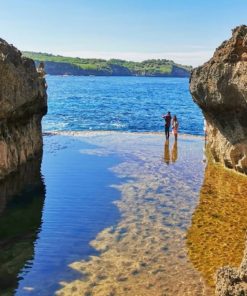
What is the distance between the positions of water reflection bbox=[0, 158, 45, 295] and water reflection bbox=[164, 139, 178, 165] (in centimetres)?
1064

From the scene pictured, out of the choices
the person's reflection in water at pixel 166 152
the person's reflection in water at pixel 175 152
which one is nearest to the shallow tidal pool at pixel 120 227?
the person's reflection in water at pixel 166 152

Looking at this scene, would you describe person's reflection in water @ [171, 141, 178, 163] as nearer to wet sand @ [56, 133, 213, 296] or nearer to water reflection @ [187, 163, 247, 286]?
wet sand @ [56, 133, 213, 296]

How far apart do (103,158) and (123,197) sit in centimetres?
1168

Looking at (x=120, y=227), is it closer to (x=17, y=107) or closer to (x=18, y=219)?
(x=18, y=219)

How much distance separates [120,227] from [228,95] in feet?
41.8

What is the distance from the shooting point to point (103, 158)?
37.6 metres

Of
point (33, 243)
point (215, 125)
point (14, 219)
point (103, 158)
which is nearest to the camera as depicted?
point (33, 243)

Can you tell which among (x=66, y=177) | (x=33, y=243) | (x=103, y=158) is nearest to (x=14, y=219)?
(x=33, y=243)

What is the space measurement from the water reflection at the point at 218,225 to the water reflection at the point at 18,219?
657 cm

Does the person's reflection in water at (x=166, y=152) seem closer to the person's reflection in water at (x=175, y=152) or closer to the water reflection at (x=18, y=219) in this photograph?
the person's reflection in water at (x=175, y=152)

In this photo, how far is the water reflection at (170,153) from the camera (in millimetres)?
37125

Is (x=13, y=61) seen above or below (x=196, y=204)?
above

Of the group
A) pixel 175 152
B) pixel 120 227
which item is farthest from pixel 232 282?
pixel 175 152

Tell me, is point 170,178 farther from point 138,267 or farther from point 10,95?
point 138,267
